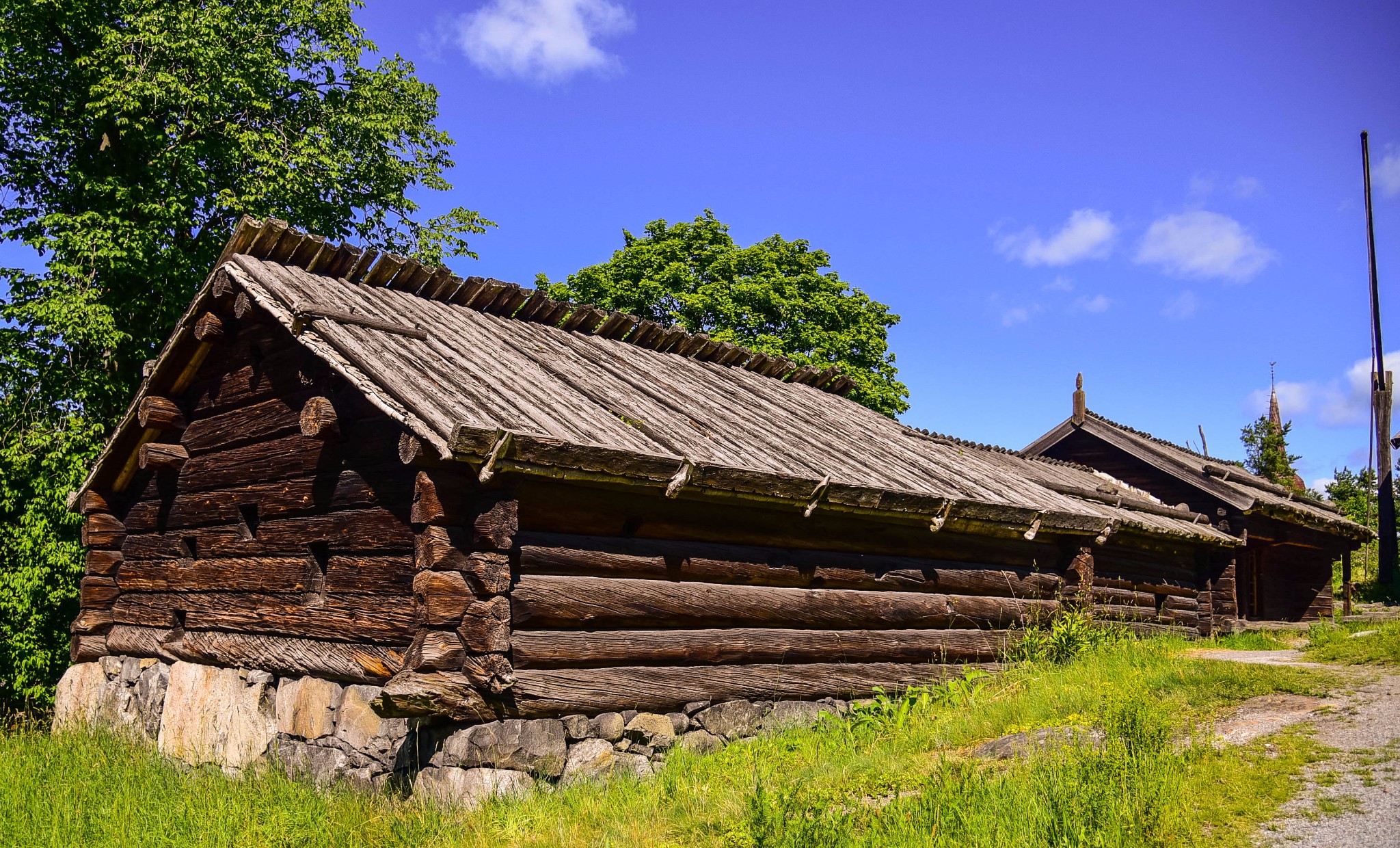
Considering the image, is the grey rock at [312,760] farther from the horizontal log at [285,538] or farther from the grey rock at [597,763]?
the grey rock at [597,763]

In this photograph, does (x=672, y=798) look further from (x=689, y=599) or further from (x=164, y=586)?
(x=164, y=586)

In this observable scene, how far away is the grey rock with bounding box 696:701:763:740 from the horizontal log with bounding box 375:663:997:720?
0.07m

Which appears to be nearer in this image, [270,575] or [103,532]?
[270,575]

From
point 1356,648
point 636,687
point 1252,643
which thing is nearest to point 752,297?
point 1252,643

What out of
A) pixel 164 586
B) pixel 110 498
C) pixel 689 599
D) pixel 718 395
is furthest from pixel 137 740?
pixel 718 395

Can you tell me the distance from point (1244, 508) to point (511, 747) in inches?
587

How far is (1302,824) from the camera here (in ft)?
17.2

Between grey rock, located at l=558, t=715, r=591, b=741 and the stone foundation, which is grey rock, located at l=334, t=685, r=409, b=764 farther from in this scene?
grey rock, located at l=558, t=715, r=591, b=741

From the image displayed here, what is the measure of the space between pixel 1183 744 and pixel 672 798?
3.35 m

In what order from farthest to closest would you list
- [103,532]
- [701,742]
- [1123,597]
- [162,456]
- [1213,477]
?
[1213,477], [1123,597], [103,532], [162,456], [701,742]

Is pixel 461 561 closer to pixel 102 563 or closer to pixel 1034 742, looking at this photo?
pixel 1034 742

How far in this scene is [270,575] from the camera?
8.57 metres

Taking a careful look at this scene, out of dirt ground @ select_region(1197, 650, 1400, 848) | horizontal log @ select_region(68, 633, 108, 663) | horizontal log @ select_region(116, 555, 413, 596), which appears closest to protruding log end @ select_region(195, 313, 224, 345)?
horizontal log @ select_region(116, 555, 413, 596)

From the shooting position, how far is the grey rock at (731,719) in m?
7.85
